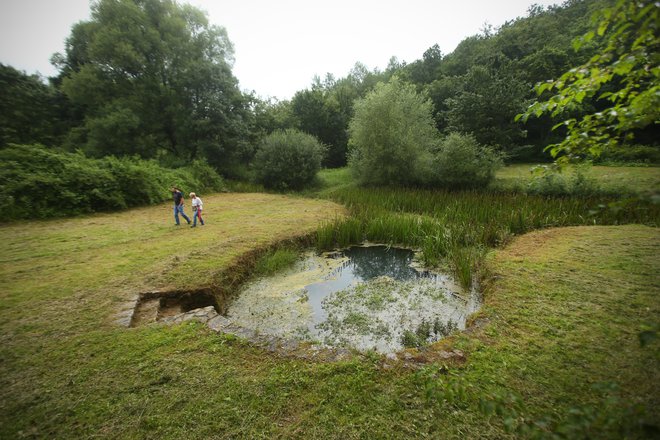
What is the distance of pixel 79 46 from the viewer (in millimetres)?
17812

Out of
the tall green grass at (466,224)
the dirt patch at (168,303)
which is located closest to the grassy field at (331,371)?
the dirt patch at (168,303)

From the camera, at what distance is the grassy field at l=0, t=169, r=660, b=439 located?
2.18m

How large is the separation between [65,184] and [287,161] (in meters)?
10.0

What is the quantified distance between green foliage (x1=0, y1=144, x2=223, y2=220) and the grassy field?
17.0 feet

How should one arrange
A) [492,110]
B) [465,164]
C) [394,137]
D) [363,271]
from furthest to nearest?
1. [492,110]
2. [394,137]
3. [465,164]
4. [363,271]

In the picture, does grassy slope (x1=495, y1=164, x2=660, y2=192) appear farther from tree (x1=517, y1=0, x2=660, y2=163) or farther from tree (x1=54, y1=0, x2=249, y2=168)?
tree (x1=54, y1=0, x2=249, y2=168)

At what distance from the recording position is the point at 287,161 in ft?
55.0

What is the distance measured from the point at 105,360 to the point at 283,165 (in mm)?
14635

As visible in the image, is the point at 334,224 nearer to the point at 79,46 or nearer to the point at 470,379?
the point at 470,379

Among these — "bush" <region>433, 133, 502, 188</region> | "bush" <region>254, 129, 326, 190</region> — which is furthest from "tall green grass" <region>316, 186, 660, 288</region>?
"bush" <region>254, 129, 326, 190</region>

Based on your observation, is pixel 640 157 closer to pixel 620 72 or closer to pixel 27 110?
pixel 620 72

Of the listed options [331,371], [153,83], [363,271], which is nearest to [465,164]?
[363,271]

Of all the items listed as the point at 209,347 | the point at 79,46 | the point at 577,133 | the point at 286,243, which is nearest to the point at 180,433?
the point at 209,347

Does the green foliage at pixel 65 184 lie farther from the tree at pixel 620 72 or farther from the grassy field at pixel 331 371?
the tree at pixel 620 72
